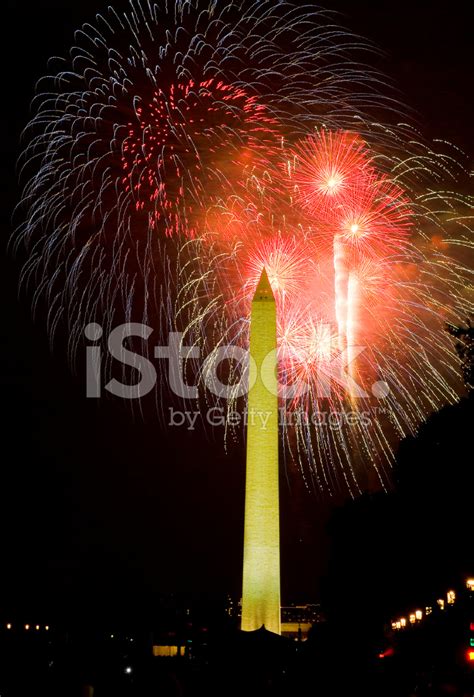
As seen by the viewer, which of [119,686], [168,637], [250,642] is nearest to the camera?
[119,686]

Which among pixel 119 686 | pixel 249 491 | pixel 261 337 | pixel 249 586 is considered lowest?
pixel 119 686

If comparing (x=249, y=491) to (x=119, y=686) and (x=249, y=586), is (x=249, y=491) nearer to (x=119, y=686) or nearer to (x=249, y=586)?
(x=249, y=586)

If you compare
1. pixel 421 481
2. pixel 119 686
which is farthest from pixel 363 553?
pixel 119 686

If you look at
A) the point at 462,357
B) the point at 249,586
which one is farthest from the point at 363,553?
the point at 462,357

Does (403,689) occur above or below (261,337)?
below

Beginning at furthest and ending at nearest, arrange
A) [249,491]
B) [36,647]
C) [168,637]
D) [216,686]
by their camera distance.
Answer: [168,637], [249,491], [36,647], [216,686]

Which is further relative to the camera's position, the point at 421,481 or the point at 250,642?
the point at 421,481

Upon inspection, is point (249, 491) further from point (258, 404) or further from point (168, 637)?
point (168, 637)
